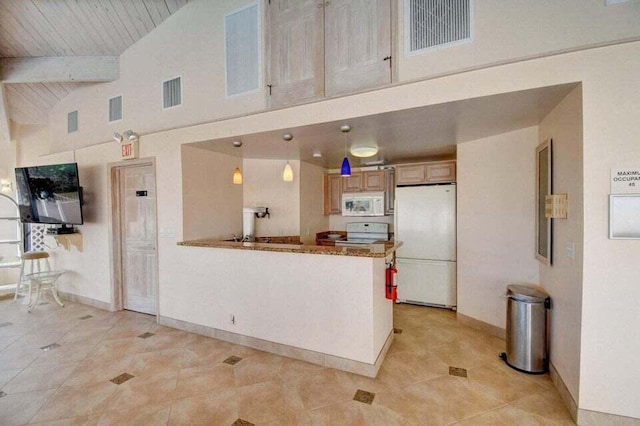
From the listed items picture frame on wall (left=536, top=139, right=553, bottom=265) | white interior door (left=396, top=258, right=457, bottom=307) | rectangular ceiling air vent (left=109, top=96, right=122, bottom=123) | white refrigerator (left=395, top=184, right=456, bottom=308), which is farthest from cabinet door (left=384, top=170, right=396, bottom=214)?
→ rectangular ceiling air vent (left=109, top=96, right=122, bottom=123)

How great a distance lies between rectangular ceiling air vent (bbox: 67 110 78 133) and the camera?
4809 millimetres

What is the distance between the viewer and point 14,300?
4.88 meters

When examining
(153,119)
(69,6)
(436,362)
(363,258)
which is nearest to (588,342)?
(436,362)

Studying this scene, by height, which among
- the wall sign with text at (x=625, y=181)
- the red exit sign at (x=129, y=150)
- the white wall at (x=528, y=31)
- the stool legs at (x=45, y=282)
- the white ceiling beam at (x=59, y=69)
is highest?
the white ceiling beam at (x=59, y=69)

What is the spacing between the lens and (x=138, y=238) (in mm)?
4145

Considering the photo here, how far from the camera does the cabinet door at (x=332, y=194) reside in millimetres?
5609

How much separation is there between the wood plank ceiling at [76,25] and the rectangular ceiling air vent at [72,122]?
0.92 m

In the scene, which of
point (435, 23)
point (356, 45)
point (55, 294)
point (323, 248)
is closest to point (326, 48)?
point (356, 45)

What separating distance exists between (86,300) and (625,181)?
260 inches

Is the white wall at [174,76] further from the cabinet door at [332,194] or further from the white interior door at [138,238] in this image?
the cabinet door at [332,194]

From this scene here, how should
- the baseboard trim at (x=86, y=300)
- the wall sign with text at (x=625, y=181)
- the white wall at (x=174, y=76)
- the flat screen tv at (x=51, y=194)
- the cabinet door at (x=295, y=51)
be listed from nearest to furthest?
1. the wall sign with text at (x=625, y=181)
2. the cabinet door at (x=295, y=51)
3. the white wall at (x=174, y=76)
4. the flat screen tv at (x=51, y=194)
5. the baseboard trim at (x=86, y=300)

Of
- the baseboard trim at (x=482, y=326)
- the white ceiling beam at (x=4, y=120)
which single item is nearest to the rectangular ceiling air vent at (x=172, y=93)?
the white ceiling beam at (x=4, y=120)

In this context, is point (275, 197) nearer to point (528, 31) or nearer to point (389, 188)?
point (389, 188)

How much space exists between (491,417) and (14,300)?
277 inches
